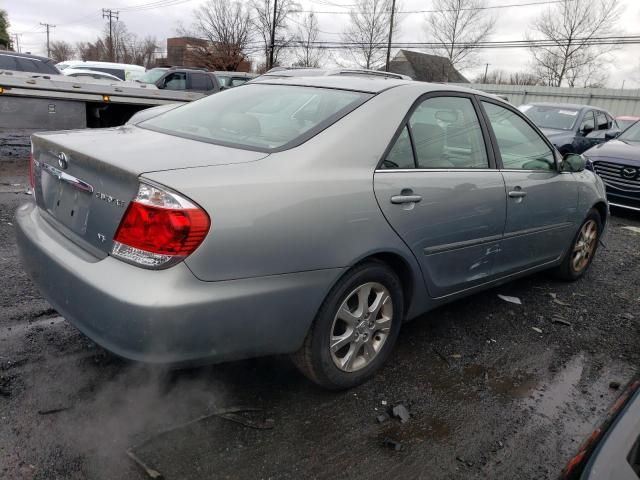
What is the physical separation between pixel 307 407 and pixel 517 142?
2.45 metres

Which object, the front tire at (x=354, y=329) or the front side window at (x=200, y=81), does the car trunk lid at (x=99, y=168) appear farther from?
the front side window at (x=200, y=81)

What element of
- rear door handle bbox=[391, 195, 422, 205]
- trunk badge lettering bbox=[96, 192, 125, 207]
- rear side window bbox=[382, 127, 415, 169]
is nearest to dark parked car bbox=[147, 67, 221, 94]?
rear side window bbox=[382, 127, 415, 169]

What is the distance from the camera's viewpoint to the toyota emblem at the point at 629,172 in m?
7.76

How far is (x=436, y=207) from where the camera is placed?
114 inches

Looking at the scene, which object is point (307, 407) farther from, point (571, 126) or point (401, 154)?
point (571, 126)

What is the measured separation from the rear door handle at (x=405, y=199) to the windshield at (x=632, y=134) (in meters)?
7.82

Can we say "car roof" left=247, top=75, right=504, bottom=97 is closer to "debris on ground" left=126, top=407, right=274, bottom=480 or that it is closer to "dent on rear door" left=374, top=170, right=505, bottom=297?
"dent on rear door" left=374, top=170, right=505, bottom=297

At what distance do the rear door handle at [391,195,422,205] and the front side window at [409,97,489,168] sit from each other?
8.6 inches

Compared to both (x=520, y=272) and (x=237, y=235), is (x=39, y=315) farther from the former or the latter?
(x=520, y=272)

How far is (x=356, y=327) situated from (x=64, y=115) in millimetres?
7734

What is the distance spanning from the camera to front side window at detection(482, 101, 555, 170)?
3623 mm

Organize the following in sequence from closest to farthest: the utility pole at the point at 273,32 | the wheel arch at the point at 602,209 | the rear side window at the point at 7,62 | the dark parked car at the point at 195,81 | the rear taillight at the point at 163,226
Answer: the rear taillight at the point at 163,226 < the wheel arch at the point at 602,209 < the rear side window at the point at 7,62 < the dark parked car at the point at 195,81 < the utility pole at the point at 273,32

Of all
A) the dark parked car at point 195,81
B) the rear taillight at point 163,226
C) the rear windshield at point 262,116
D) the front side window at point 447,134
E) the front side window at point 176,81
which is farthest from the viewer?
the front side window at point 176,81

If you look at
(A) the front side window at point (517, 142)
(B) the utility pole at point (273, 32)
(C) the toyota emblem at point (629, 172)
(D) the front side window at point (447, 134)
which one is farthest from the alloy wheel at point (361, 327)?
(B) the utility pole at point (273, 32)
